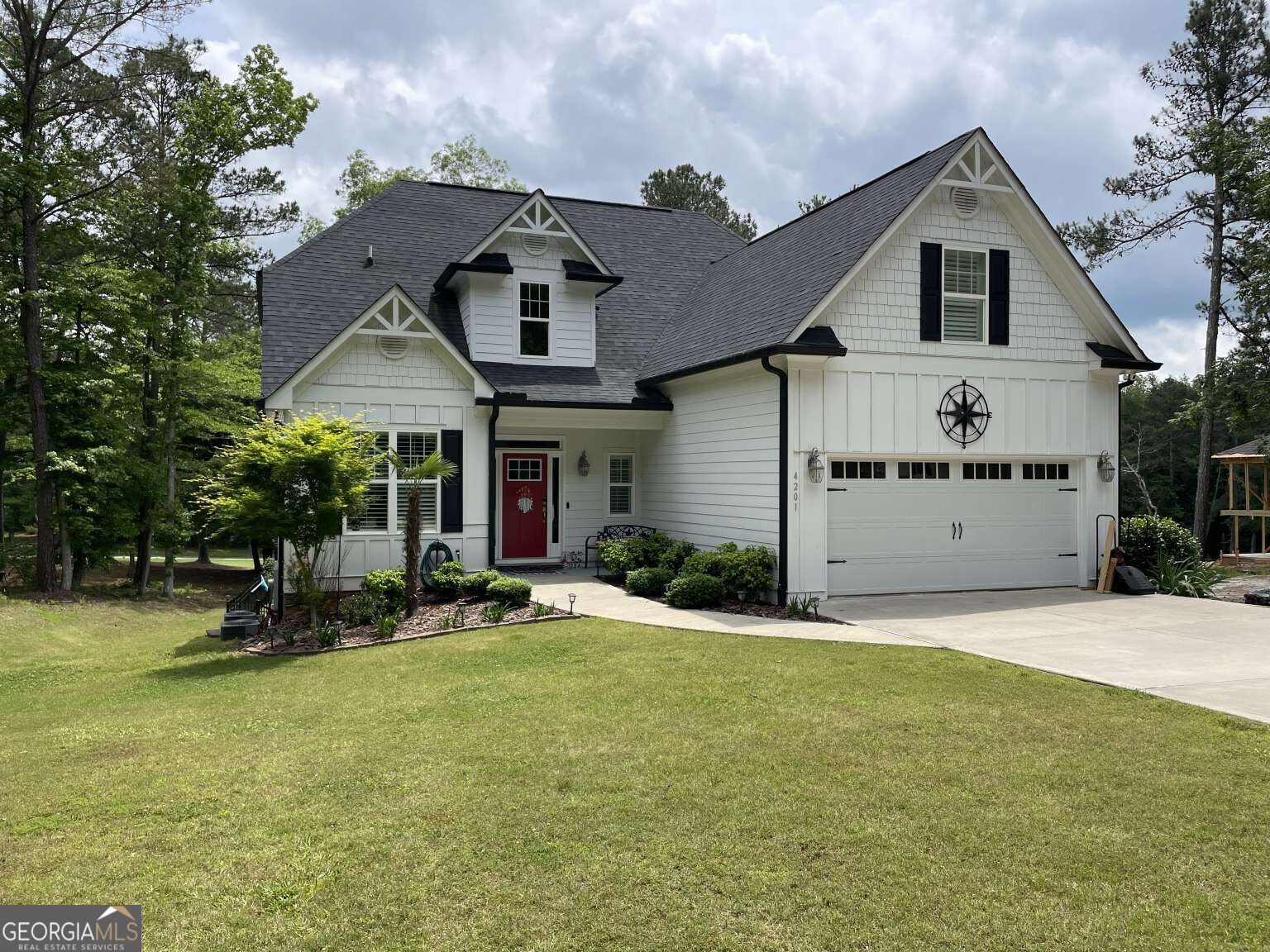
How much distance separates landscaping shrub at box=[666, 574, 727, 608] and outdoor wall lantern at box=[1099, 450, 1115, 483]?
23.8ft

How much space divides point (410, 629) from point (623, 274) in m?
11.6

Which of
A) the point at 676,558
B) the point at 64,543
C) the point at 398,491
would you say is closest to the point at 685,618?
the point at 676,558

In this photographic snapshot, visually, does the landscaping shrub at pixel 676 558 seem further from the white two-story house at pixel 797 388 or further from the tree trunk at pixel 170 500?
the tree trunk at pixel 170 500

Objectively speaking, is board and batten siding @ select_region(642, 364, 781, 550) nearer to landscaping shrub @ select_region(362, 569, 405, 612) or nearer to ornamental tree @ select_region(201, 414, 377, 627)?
landscaping shrub @ select_region(362, 569, 405, 612)

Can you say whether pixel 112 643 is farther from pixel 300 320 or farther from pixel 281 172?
pixel 281 172

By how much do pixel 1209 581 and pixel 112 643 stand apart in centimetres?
1815

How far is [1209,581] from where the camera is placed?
593 inches

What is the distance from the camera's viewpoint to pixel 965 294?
14844mm

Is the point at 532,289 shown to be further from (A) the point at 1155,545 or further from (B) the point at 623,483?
(A) the point at 1155,545

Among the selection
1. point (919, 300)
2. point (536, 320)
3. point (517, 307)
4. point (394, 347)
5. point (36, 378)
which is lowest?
point (36, 378)

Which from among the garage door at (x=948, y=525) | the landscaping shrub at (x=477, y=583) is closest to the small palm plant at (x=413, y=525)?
the landscaping shrub at (x=477, y=583)

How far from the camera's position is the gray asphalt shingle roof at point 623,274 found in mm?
14742

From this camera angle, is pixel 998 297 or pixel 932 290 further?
pixel 998 297

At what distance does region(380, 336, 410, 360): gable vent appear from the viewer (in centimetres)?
1499
